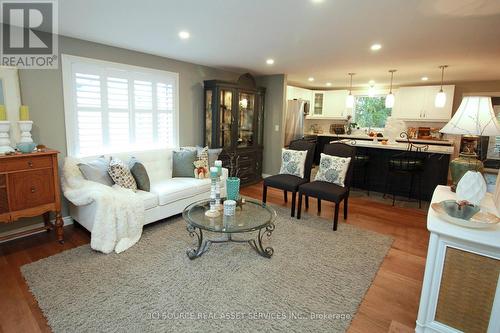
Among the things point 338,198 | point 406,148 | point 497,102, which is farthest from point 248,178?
point 497,102

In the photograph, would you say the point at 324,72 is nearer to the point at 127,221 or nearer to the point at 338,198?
the point at 338,198

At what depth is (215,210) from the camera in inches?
112

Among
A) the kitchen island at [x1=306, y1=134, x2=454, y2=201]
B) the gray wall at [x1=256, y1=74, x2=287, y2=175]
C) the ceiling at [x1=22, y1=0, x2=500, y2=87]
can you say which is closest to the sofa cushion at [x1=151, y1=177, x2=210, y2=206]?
the ceiling at [x1=22, y1=0, x2=500, y2=87]

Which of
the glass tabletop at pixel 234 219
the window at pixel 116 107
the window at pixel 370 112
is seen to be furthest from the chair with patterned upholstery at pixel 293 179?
the window at pixel 370 112

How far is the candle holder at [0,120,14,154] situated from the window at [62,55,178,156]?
0.66 metres

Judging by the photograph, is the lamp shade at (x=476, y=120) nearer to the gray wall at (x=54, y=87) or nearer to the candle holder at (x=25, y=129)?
the candle holder at (x=25, y=129)

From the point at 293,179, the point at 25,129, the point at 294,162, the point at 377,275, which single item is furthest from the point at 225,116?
the point at 377,275

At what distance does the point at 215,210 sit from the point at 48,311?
4.97ft

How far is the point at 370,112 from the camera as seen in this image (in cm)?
751

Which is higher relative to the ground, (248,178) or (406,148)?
(406,148)

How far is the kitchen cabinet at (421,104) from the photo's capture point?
20.2 feet

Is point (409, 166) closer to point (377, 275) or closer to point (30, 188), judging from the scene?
point (377, 275)

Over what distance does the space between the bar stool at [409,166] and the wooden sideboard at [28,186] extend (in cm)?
479

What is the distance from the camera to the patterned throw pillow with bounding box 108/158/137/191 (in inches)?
128
